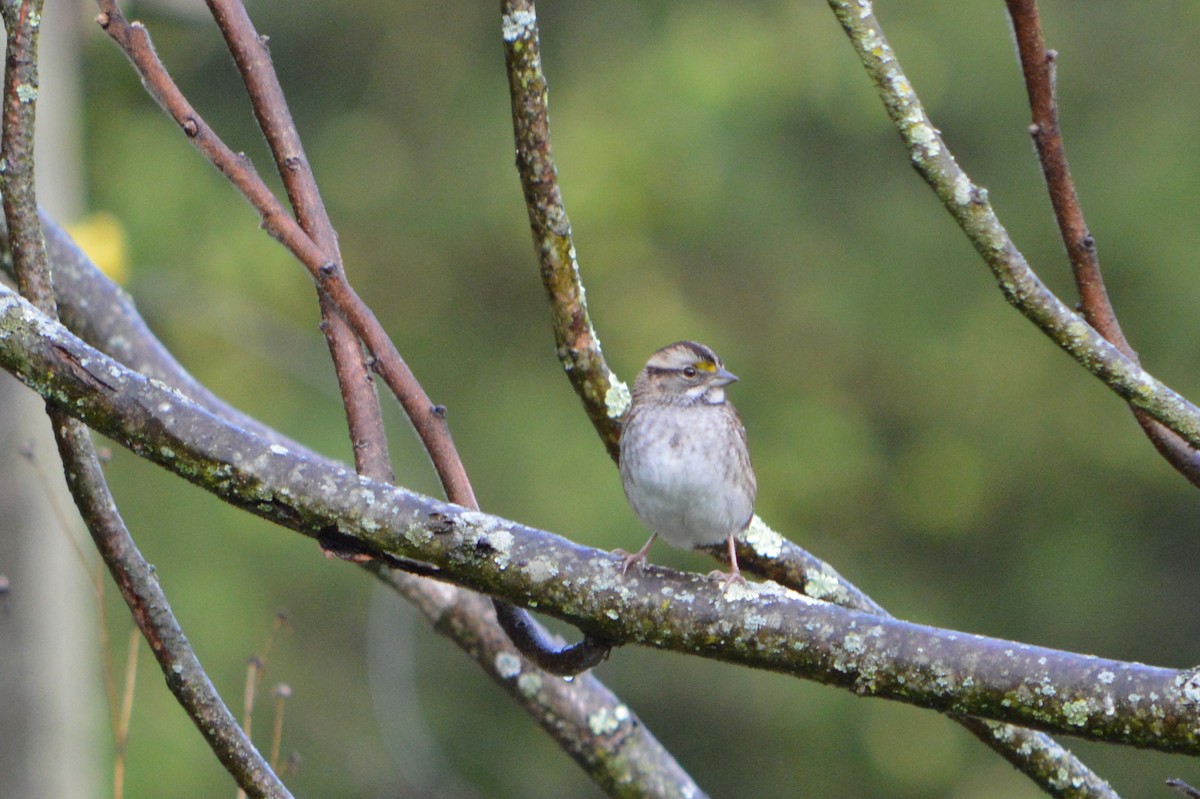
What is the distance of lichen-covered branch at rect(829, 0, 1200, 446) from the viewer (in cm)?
264

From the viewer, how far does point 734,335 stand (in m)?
11.8

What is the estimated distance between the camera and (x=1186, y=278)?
1107cm

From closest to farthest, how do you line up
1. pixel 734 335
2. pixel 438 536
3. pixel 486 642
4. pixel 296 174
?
pixel 438 536 → pixel 296 174 → pixel 486 642 → pixel 734 335

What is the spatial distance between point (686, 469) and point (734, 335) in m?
8.08

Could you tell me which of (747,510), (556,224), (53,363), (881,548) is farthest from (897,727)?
(53,363)

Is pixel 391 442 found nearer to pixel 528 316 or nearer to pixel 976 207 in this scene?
pixel 528 316

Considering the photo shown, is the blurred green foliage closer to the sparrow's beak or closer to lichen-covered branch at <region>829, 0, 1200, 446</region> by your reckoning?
the sparrow's beak

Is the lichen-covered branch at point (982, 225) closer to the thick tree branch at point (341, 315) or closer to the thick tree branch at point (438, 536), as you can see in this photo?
the thick tree branch at point (438, 536)

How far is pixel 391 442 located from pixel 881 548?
4004mm

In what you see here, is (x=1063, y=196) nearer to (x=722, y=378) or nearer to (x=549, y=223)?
(x=549, y=223)

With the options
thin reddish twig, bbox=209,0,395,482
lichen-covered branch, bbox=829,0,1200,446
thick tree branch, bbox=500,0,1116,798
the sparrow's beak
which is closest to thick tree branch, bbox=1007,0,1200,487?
lichen-covered branch, bbox=829,0,1200,446

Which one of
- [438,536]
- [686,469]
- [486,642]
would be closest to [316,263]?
[438,536]

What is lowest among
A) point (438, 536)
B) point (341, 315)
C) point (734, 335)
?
point (438, 536)

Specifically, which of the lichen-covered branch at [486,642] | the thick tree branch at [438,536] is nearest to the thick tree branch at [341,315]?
the thick tree branch at [438,536]
